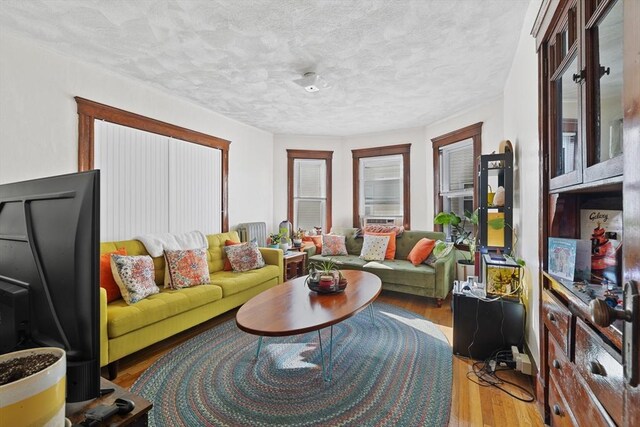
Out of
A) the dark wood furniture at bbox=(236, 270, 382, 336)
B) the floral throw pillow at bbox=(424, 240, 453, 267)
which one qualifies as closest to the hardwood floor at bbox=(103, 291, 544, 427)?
the dark wood furniture at bbox=(236, 270, 382, 336)

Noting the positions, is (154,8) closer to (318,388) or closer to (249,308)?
(249,308)

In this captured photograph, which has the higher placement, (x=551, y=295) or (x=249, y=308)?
(x=551, y=295)

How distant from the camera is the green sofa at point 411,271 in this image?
11.6ft

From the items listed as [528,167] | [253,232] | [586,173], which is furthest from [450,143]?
[586,173]

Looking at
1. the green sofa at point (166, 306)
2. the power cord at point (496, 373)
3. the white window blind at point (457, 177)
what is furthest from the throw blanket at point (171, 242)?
the white window blind at point (457, 177)

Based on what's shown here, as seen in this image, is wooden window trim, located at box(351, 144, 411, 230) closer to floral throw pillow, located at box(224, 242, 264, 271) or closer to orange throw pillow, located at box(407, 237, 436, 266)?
orange throw pillow, located at box(407, 237, 436, 266)

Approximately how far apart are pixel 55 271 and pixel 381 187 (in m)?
4.92

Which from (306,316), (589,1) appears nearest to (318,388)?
(306,316)

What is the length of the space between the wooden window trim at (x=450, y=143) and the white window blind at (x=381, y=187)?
0.62 metres

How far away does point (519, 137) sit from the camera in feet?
7.77

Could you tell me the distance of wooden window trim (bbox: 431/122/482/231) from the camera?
12.6 ft

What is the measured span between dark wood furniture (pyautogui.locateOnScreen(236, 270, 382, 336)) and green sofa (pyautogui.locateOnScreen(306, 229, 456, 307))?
101 centimetres

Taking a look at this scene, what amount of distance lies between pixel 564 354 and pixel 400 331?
1.69 meters

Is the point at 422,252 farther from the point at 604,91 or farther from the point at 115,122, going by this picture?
the point at 115,122
